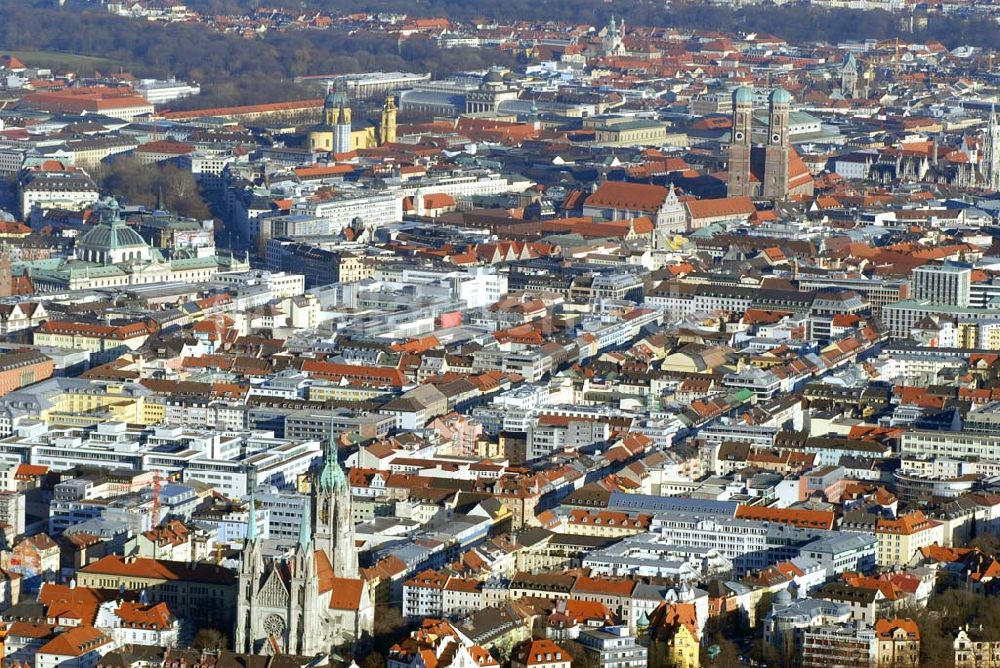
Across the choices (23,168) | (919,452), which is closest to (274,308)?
(919,452)

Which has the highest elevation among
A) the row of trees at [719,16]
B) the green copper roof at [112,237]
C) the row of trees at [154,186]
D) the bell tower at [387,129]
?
the green copper roof at [112,237]

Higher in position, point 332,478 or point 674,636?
point 332,478

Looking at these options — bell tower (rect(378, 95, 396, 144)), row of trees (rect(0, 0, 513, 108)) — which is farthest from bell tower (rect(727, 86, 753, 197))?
row of trees (rect(0, 0, 513, 108))

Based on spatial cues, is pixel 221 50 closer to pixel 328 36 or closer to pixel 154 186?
pixel 328 36

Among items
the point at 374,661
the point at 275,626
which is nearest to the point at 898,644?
the point at 374,661

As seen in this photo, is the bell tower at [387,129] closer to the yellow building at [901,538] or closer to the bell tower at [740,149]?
the bell tower at [740,149]

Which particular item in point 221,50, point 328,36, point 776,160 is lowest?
point 328,36

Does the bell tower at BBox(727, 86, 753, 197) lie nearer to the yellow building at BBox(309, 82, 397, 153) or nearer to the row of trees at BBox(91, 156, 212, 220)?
the yellow building at BBox(309, 82, 397, 153)

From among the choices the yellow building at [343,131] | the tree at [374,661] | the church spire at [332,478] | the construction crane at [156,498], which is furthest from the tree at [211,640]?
the yellow building at [343,131]

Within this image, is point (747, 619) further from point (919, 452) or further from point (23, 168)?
point (23, 168)
